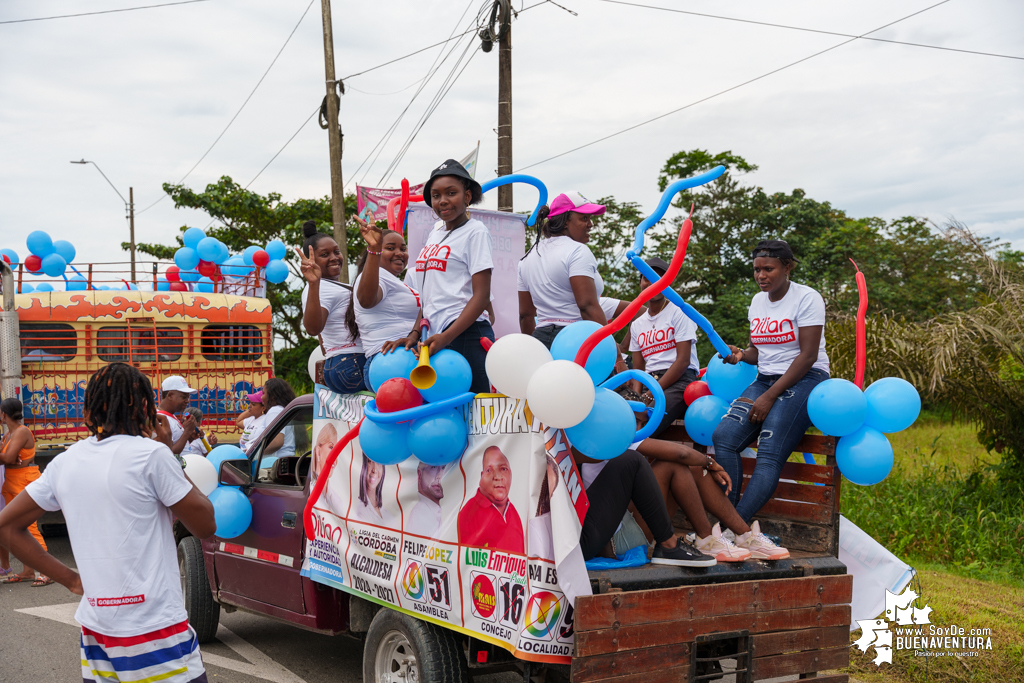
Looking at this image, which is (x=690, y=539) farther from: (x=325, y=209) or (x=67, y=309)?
(x=325, y=209)

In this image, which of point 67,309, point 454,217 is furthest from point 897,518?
point 67,309

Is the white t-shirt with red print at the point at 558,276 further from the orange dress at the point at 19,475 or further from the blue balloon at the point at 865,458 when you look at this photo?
the orange dress at the point at 19,475

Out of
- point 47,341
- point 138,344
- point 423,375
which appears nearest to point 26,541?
point 423,375

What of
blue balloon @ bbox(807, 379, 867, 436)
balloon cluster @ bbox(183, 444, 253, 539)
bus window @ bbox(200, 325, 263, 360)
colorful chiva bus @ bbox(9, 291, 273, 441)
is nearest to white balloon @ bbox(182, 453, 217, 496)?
balloon cluster @ bbox(183, 444, 253, 539)

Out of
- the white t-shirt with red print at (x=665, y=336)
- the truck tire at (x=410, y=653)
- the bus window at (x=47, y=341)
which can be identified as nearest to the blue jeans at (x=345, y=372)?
the truck tire at (x=410, y=653)

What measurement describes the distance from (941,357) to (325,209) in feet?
53.9

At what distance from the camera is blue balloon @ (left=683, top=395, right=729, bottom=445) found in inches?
189

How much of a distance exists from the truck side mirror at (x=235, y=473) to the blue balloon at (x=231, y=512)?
0.14 meters

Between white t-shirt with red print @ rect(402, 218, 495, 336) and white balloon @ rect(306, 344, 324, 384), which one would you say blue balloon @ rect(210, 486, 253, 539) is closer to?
white balloon @ rect(306, 344, 324, 384)

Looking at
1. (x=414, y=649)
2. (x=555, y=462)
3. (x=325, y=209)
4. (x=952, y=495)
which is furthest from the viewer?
(x=325, y=209)

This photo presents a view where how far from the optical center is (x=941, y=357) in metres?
7.85

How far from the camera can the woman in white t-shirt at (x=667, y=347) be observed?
17.9 feet

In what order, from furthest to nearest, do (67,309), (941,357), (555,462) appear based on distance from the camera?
(67,309)
(941,357)
(555,462)

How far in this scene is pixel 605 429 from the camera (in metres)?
3.23
